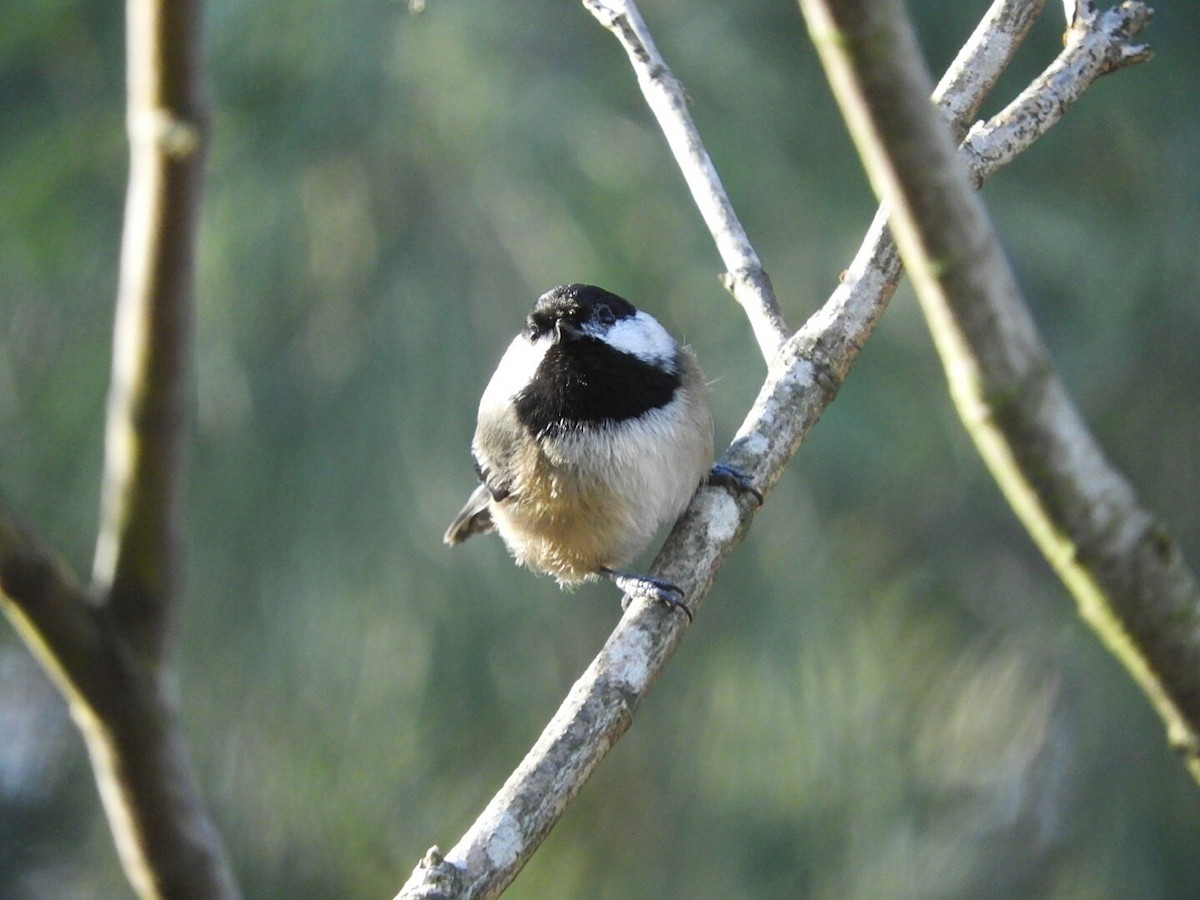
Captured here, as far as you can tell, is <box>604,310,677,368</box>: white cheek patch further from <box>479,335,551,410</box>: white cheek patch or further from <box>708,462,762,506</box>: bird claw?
<box>708,462,762,506</box>: bird claw

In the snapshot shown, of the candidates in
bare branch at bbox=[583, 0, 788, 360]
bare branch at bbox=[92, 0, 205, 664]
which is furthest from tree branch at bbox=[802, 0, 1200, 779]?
bare branch at bbox=[583, 0, 788, 360]

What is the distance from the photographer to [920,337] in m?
3.80

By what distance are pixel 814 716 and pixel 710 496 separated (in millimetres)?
1905

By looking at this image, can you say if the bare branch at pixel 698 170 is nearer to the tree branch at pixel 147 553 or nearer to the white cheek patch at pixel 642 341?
the white cheek patch at pixel 642 341

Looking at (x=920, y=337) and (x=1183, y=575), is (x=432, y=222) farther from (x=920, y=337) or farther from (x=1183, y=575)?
(x=1183, y=575)

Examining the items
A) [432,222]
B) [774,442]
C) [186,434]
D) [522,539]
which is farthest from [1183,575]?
[432,222]

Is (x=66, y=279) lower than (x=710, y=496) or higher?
higher

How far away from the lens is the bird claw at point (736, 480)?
1.85 metres

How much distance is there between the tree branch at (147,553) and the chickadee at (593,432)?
1409 mm

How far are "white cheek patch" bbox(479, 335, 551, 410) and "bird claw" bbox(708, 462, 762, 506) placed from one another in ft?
1.49

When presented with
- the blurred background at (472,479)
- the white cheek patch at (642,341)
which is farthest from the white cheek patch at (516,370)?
the blurred background at (472,479)

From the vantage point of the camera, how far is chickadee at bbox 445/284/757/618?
2.09 metres

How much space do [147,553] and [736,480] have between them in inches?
50.7

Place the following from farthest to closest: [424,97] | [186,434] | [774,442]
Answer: [424,97], [774,442], [186,434]
